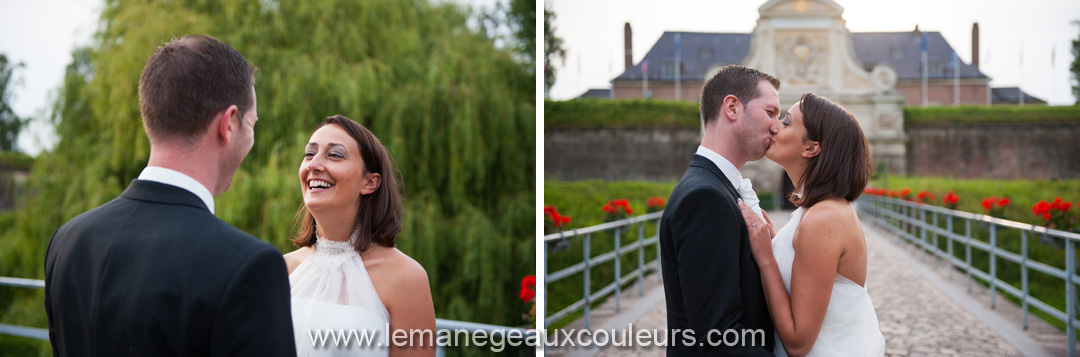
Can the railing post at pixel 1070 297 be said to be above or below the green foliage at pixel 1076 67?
below

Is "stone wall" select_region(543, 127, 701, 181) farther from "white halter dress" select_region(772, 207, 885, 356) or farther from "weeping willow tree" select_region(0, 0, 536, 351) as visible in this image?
"white halter dress" select_region(772, 207, 885, 356)

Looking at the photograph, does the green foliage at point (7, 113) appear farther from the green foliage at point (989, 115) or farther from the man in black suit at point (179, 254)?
the green foliage at point (989, 115)

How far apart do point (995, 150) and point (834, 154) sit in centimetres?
761

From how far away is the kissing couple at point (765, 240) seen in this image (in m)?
1.29

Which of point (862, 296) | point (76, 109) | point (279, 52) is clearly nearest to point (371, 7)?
point (279, 52)

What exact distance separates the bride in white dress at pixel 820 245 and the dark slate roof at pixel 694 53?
4067mm

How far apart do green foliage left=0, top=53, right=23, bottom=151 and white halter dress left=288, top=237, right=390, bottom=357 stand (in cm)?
676

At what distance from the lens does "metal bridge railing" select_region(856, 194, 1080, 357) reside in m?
3.53

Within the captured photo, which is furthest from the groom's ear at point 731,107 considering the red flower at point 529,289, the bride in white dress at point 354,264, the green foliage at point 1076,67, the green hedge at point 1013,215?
the green foliage at point 1076,67

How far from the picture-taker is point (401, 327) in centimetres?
143

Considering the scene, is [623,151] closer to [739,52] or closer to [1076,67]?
[739,52]

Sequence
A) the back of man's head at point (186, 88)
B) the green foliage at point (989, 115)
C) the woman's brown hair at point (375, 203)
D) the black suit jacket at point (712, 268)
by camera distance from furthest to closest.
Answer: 1. the green foliage at point (989, 115)
2. the woman's brown hair at point (375, 203)
3. the black suit jacket at point (712, 268)
4. the back of man's head at point (186, 88)

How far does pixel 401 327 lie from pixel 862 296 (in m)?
1.00

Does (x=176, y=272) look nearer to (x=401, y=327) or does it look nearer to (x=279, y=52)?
(x=401, y=327)
